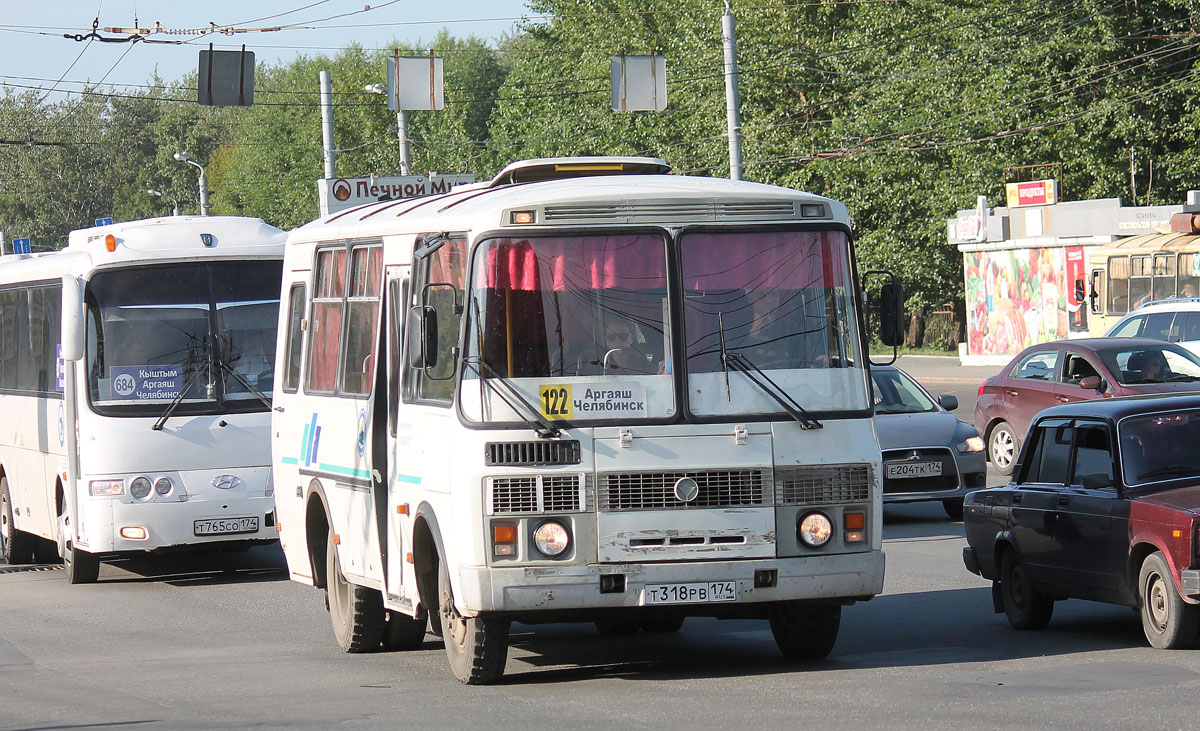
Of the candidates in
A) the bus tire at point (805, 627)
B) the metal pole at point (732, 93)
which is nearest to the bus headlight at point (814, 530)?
the bus tire at point (805, 627)

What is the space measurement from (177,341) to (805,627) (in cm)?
724

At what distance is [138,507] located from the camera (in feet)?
48.7

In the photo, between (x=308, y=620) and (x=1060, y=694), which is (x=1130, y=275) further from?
(x=1060, y=694)

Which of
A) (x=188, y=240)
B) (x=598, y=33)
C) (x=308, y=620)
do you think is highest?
(x=598, y=33)

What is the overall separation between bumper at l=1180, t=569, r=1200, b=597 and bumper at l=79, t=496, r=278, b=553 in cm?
799

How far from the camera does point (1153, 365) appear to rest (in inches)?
800

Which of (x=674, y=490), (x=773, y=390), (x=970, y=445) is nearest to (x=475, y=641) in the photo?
(x=674, y=490)

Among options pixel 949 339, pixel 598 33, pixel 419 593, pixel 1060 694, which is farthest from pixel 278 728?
pixel 598 33

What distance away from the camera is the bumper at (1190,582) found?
9047 mm

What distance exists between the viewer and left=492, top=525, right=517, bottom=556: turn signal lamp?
28.9ft

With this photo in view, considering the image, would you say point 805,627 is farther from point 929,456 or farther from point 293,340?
point 929,456

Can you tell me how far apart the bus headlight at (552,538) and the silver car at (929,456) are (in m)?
8.46

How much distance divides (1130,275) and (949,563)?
87.8ft

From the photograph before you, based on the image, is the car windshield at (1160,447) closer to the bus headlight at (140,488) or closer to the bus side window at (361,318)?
the bus side window at (361,318)
